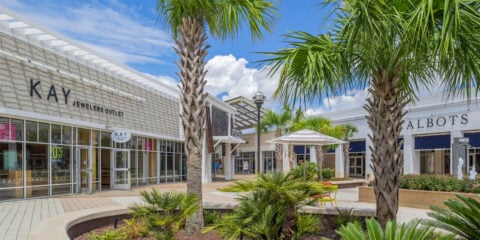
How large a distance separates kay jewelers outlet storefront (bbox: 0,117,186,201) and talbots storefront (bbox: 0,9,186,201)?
4 cm

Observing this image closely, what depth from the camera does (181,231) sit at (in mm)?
8984

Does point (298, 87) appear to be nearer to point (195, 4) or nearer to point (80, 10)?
point (195, 4)

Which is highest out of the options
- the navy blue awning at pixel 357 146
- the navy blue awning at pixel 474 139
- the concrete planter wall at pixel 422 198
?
the navy blue awning at pixel 474 139

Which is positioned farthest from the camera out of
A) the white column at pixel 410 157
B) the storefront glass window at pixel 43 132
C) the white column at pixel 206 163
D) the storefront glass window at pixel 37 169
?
the white column at pixel 410 157

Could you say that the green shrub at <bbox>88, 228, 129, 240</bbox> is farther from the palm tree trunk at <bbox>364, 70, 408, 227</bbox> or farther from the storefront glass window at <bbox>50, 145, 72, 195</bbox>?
the storefront glass window at <bbox>50, 145, 72, 195</bbox>

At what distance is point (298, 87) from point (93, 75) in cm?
1472

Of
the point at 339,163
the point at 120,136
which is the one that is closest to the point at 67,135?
the point at 120,136

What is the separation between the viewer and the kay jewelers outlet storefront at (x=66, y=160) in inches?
594

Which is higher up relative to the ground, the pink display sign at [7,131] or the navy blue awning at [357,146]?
the pink display sign at [7,131]

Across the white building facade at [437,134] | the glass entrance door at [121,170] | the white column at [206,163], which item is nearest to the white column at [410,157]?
the white building facade at [437,134]

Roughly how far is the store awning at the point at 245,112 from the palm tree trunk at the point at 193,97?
30.9m

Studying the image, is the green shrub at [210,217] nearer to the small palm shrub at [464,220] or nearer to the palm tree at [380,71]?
the palm tree at [380,71]

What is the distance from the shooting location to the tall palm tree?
29.4 ft

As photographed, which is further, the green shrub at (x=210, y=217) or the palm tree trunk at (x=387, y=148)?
the green shrub at (x=210, y=217)
